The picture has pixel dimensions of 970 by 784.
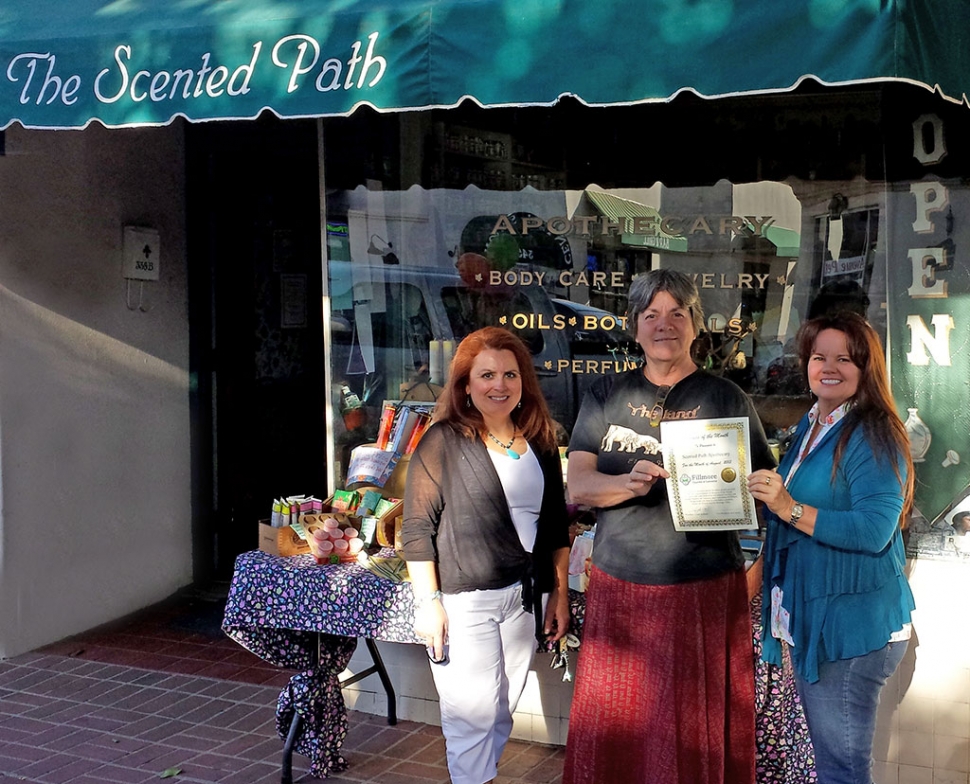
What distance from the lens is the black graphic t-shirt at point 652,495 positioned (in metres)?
3.57

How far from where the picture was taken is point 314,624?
443 cm

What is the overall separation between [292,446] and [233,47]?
136 inches

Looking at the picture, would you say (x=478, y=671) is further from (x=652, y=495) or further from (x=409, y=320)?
(x=409, y=320)

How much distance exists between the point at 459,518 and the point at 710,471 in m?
0.87

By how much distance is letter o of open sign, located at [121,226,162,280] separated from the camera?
648cm

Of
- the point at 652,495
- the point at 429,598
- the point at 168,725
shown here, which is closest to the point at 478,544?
the point at 429,598

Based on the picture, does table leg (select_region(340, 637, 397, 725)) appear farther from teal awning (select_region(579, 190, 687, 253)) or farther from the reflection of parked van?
teal awning (select_region(579, 190, 687, 253))

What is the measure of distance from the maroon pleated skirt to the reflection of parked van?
5.96ft

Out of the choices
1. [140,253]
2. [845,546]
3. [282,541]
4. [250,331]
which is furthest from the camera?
[250,331]

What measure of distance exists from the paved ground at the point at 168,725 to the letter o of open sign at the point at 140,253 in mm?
2002

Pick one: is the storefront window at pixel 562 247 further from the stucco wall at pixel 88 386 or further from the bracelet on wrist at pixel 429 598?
the bracelet on wrist at pixel 429 598

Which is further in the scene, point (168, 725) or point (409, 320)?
point (409, 320)

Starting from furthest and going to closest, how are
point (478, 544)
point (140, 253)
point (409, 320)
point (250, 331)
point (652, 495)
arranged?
1. point (250, 331)
2. point (140, 253)
3. point (409, 320)
4. point (478, 544)
5. point (652, 495)

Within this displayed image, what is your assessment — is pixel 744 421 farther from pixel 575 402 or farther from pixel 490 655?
pixel 575 402
